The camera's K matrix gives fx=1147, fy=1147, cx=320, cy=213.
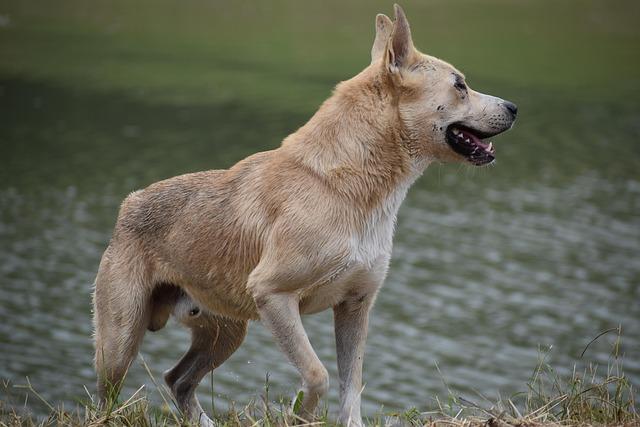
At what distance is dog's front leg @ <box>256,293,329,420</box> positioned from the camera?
666 centimetres

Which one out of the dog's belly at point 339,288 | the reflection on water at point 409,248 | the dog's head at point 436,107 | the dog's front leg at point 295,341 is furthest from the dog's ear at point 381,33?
the reflection on water at point 409,248

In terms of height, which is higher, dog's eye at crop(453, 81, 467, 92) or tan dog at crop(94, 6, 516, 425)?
dog's eye at crop(453, 81, 467, 92)

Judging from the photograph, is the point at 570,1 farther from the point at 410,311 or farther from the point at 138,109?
the point at 410,311

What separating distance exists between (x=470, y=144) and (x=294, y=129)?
820 inches

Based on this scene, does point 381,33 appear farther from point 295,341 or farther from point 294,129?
point 294,129

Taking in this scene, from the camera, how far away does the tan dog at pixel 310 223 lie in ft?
22.3

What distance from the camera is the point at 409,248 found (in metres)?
22.1

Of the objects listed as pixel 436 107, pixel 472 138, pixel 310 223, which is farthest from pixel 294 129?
pixel 310 223

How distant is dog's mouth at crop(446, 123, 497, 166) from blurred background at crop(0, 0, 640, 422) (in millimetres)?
2125

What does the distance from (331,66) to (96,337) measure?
3008cm

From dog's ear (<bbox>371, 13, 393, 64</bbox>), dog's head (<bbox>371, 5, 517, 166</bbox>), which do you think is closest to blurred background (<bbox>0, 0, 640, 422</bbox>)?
dog's head (<bbox>371, 5, 517, 166</bbox>)

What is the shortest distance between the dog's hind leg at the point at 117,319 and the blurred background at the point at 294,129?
1.35 meters

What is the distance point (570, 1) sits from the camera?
5034 centimetres

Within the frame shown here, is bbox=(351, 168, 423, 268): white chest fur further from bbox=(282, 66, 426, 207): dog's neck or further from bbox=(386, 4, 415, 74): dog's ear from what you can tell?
bbox=(386, 4, 415, 74): dog's ear
